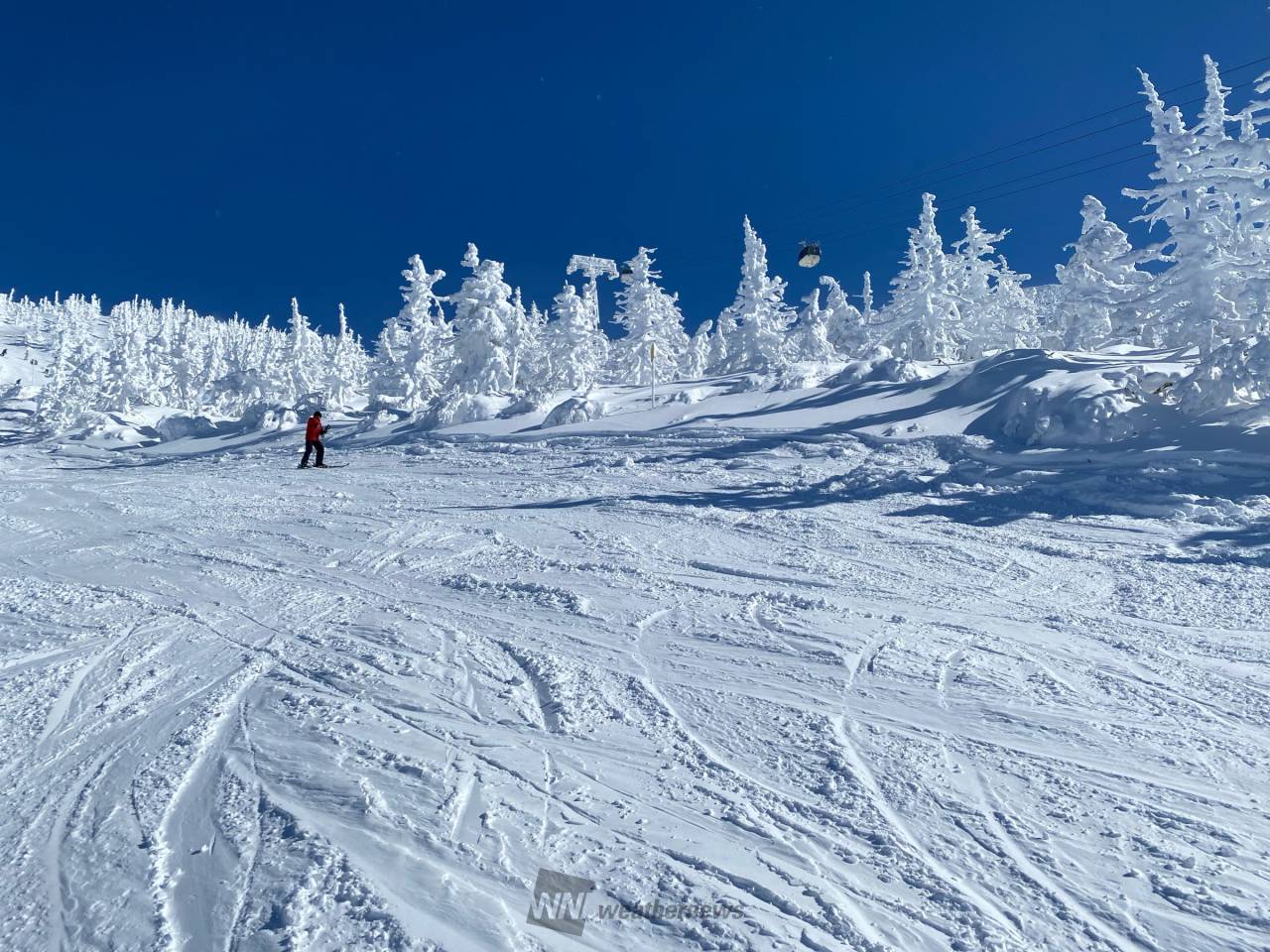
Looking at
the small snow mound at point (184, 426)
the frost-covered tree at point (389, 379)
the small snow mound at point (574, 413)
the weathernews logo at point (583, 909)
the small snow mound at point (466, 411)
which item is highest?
the frost-covered tree at point (389, 379)

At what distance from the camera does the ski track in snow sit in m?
2.94

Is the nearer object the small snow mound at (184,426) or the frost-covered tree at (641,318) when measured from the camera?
the small snow mound at (184,426)

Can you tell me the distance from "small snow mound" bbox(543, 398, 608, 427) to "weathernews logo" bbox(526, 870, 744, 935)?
22989 millimetres

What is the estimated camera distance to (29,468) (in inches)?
926

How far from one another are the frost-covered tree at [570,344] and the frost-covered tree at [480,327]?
6.53 m

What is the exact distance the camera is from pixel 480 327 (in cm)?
4031

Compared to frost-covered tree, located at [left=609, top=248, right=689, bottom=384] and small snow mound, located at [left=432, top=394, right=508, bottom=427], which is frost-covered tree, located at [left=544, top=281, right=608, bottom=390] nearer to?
frost-covered tree, located at [left=609, top=248, right=689, bottom=384]

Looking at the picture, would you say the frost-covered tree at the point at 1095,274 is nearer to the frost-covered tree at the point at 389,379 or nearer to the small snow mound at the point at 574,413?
the small snow mound at the point at 574,413

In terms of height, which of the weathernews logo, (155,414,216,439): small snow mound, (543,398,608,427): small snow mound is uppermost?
(155,414,216,439): small snow mound

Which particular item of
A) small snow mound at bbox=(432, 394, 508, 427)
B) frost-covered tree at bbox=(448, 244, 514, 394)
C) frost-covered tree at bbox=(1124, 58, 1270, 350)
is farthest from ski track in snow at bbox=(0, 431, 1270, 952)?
frost-covered tree at bbox=(448, 244, 514, 394)

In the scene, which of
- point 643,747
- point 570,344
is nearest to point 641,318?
point 570,344

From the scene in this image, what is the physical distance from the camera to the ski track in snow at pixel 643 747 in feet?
9.66

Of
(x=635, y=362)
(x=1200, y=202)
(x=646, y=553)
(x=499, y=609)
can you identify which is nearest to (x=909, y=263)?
(x=635, y=362)

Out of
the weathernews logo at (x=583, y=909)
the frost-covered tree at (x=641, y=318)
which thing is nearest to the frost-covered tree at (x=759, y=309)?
the frost-covered tree at (x=641, y=318)
